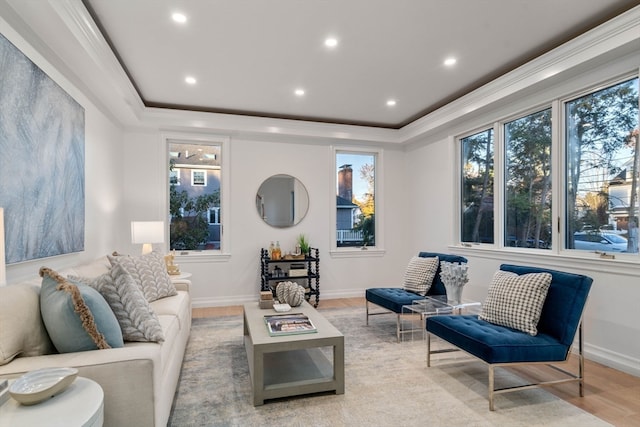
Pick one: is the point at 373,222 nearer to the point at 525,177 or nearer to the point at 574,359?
the point at 525,177

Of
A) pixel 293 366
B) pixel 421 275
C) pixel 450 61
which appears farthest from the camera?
pixel 421 275

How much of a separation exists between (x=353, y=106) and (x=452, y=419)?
12.5 ft

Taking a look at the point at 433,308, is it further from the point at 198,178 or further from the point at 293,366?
the point at 198,178

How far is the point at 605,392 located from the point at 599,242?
1.27 m

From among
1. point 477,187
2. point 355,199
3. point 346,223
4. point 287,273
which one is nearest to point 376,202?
point 355,199

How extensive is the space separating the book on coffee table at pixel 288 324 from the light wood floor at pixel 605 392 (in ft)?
5.79

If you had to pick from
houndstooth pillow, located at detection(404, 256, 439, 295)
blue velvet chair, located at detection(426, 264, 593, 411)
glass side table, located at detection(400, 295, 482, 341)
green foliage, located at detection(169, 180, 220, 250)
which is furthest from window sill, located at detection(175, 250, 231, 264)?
blue velvet chair, located at detection(426, 264, 593, 411)

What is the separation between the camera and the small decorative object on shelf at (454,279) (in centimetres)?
326

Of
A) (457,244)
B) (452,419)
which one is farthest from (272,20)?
(457,244)

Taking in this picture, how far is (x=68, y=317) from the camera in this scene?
1.62 metres

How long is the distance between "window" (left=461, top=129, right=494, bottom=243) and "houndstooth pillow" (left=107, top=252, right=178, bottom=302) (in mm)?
3739

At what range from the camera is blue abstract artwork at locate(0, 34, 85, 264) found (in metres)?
2.12

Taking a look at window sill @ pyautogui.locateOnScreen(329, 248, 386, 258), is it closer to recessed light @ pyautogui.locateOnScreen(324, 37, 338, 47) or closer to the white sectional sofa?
recessed light @ pyautogui.locateOnScreen(324, 37, 338, 47)

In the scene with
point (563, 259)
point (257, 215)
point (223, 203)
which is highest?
point (223, 203)
